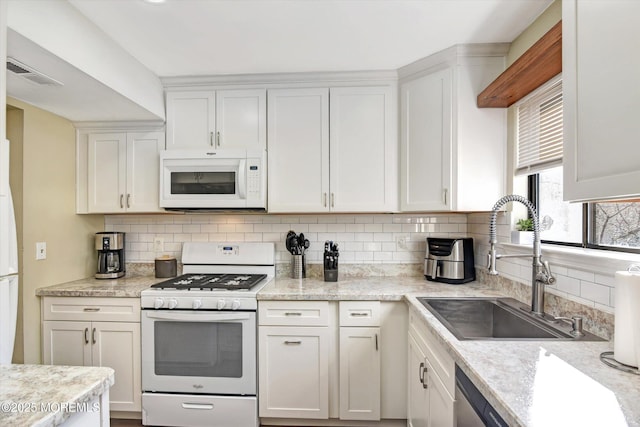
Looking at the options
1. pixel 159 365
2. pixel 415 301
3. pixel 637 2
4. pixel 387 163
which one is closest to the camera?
pixel 637 2

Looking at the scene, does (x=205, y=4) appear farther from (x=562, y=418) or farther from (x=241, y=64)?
(x=562, y=418)

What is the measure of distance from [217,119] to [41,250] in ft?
4.91

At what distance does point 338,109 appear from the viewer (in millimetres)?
2352

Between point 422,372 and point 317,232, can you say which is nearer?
point 422,372

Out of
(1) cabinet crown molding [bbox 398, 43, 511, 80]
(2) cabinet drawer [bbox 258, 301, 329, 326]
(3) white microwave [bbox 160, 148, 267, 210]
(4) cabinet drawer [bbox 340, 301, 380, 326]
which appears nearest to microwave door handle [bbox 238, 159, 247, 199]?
(3) white microwave [bbox 160, 148, 267, 210]

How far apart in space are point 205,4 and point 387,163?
4.75 ft

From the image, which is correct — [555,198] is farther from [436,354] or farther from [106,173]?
[106,173]

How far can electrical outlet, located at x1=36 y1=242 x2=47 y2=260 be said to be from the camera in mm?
2180

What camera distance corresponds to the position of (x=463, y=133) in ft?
6.79

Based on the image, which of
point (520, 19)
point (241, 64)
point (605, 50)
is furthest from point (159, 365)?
point (520, 19)

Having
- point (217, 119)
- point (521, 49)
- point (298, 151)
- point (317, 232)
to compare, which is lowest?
point (317, 232)

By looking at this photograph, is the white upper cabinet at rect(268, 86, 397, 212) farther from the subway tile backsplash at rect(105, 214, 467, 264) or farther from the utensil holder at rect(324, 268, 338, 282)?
the utensil holder at rect(324, 268, 338, 282)

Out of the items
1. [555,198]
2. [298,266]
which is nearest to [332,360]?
[298,266]

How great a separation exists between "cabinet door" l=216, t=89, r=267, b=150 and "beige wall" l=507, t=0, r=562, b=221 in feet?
5.40
